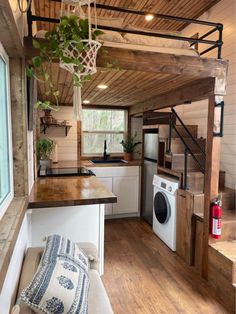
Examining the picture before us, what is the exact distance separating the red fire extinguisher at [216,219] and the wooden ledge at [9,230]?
5.86 feet

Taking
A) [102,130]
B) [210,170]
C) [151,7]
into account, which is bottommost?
[210,170]

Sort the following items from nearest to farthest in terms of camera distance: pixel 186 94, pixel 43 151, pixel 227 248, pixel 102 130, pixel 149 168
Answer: pixel 227 248 < pixel 186 94 < pixel 43 151 < pixel 149 168 < pixel 102 130

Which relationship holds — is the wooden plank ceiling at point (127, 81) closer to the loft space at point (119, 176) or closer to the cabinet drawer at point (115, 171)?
the loft space at point (119, 176)

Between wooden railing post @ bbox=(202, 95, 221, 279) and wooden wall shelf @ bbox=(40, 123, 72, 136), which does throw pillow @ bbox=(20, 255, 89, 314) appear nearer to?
wooden railing post @ bbox=(202, 95, 221, 279)

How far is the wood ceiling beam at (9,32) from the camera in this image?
100 cm

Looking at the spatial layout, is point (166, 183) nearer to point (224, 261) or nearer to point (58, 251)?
point (224, 261)

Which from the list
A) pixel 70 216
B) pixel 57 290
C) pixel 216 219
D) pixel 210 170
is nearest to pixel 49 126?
pixel 70 216

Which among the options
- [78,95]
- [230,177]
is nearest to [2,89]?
[78,95]

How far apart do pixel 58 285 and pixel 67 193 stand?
1.07m

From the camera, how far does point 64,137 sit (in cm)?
458

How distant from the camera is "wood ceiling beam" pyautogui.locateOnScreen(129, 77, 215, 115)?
2453 mm

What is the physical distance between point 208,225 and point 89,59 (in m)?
1.98

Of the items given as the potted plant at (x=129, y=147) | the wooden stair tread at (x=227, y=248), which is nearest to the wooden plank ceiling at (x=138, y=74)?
the potted plant at (x=129, y=147)

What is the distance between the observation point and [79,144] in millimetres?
4719
